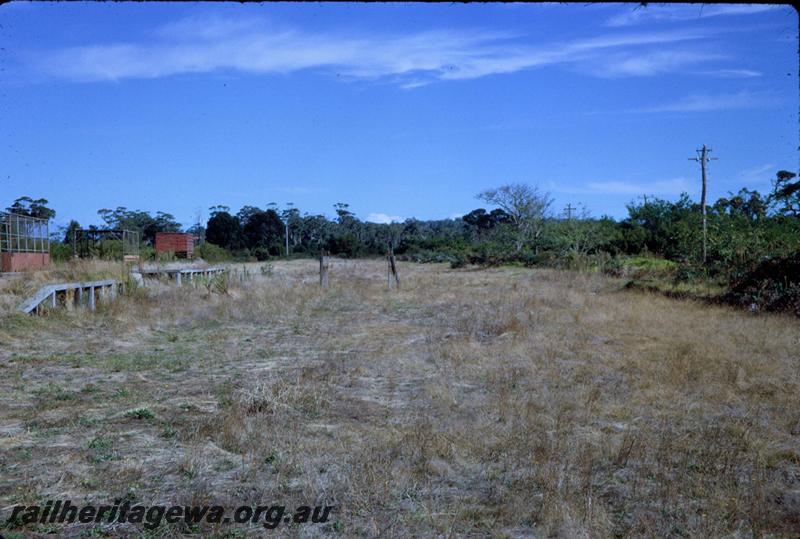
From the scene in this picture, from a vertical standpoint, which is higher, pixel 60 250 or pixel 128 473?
pixel 60 250

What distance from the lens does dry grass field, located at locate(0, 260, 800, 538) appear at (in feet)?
13.2

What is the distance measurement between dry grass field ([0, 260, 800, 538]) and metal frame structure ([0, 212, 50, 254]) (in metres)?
Answer: 7.67

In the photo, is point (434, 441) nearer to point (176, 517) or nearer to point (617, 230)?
point (176, 517)

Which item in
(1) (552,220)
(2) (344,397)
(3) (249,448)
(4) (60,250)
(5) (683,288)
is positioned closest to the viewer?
(3) (249,448)

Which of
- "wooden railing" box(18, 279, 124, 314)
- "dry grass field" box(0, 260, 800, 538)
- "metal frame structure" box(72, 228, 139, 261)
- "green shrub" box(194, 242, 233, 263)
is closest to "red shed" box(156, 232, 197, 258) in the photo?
"green shrub" box(194, 242, 233, 263)

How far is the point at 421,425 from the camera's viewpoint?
234 inches

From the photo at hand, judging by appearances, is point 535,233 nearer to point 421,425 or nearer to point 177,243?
point 177,243

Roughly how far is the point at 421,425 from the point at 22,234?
60.9 feet

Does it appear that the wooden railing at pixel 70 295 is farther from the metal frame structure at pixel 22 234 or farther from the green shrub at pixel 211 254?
the green shrub at pixel 211 254

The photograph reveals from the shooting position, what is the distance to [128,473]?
445 centimetres

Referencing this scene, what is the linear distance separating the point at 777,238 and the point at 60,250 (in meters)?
27.0

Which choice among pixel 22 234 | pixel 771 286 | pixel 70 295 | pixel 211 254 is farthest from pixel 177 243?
pixel 771 286

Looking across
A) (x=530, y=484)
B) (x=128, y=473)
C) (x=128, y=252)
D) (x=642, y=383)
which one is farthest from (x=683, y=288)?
(x=128, y=252)

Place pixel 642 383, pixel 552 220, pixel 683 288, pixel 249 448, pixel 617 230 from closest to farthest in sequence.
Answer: pixel 249 448 → pixel 642 383 → pixel 683 288 → pixel 617 230 → pixel 552 220
